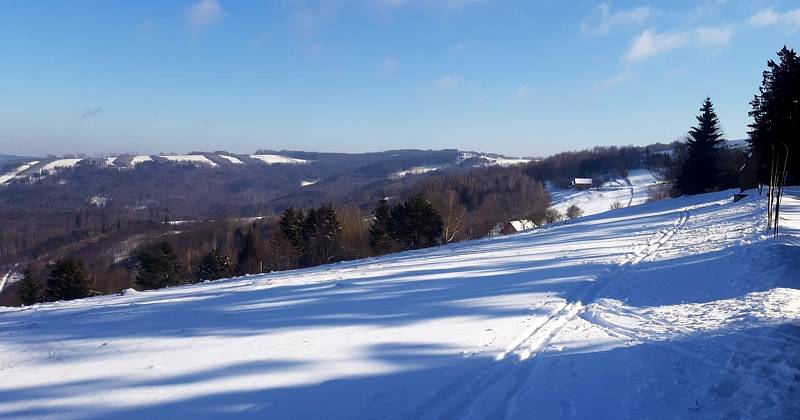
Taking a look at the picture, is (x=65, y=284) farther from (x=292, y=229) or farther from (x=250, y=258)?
(x=292, y=229)

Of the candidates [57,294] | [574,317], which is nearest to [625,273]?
[574,317]

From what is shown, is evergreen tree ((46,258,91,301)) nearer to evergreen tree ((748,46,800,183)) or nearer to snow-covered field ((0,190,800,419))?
snow-covered field ((0,190,800,419))

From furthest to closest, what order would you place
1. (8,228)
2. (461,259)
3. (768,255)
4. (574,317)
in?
(8,228) < (461,259) < (768,255) < (574,317)

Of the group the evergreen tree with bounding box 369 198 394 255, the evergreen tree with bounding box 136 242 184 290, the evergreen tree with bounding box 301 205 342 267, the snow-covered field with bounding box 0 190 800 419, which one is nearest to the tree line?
the snow-covered field with bounding box 0 190 800 419

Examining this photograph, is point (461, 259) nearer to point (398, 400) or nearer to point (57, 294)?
point (398, 400)

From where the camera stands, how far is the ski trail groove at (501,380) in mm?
4887

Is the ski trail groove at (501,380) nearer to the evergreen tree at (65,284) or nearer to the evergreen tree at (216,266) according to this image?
the evergreen tree at (65,284)

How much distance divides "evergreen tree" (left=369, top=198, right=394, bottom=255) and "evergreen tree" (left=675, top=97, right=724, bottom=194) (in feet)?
101

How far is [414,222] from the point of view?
158 ft

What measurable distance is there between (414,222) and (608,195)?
6014 cm

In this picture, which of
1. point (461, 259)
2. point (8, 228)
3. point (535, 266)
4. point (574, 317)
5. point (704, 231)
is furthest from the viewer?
point (8, 228)

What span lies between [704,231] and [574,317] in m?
16.4

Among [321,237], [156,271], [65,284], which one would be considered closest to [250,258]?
[321,237]

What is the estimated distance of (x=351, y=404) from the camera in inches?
202
